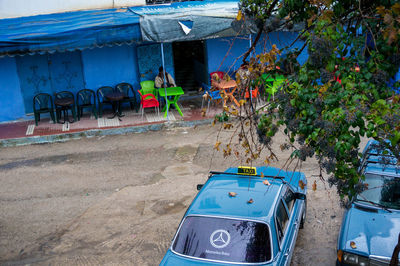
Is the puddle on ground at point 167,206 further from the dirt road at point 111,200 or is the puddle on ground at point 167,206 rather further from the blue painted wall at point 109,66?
the blue painted wall at point 109,66

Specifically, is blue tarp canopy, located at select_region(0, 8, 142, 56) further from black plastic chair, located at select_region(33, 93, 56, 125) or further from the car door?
the car door

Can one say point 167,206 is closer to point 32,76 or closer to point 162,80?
point 162,80

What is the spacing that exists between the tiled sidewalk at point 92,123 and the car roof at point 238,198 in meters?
7.41

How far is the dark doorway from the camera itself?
17922 millimetres

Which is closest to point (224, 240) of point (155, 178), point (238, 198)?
point (238, 198)

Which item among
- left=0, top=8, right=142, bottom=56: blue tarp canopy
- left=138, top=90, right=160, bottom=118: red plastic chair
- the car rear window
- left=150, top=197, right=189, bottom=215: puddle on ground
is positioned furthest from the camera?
left=138, top=90, right=160, bottom=118: red plastic chair

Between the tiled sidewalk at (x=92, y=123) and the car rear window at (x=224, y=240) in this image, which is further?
the tiled sidewalk at (x=92, y=123)

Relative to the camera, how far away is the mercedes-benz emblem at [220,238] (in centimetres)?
580

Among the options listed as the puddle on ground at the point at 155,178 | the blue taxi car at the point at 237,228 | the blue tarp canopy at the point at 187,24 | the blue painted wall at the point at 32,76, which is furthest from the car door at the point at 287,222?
the blue painted wall at the point at 32,76

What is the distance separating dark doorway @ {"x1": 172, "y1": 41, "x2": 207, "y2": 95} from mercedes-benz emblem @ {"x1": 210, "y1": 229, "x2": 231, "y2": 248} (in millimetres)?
12070

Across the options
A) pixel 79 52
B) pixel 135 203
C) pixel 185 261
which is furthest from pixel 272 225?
pixel 79 52

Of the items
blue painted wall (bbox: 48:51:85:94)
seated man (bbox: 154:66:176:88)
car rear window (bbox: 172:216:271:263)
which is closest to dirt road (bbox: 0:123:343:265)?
car rear window (bbox: 172:216:271:263)

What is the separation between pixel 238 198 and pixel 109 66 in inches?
422

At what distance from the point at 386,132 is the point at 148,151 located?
862 cm
